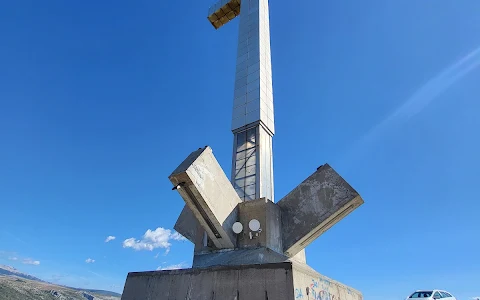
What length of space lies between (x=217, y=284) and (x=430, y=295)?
15835 millimetres

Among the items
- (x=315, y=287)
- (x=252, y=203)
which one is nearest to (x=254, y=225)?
(x=252, y=203)

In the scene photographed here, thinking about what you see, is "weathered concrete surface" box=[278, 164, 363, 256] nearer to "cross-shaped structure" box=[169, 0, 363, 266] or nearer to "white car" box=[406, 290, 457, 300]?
"cross-shaped structure" box=[169, 0, 363, 266]

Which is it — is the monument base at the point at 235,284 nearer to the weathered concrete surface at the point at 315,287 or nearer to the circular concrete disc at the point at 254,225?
the weathered concrete surface at the point at 315,287

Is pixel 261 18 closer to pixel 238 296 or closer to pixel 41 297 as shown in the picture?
pixel 238 296

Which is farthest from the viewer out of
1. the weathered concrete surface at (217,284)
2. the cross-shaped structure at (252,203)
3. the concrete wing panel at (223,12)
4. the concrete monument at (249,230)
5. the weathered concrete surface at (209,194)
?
the concrete wing panel at (223,12)

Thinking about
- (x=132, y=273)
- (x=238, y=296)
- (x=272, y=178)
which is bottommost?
(x=238, y=296)

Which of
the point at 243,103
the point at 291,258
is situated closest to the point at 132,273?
the point at 291,258

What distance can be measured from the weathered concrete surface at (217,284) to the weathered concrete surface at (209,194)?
1.01m

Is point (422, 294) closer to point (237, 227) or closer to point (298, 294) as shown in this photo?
point (237, 227)

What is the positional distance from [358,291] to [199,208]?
15.6ft

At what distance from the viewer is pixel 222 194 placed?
6305 millimetres

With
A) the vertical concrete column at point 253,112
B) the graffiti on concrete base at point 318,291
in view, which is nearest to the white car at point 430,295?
the graffiti on concrete base at point 318,291

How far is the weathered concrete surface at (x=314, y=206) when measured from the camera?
6.25 m

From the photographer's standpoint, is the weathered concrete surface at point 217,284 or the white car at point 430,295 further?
the white car at point 430,295
